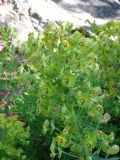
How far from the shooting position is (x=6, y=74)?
2924 mm

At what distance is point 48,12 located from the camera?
6.21m

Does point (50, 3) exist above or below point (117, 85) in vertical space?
below

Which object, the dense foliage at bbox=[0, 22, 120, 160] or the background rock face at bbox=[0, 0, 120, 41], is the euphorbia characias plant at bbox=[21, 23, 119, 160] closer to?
the dense foliage at bbox=[0, 22, 120, 160]

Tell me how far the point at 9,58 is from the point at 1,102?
290 millimetres

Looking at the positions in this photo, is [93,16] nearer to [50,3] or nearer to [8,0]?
[50,3]

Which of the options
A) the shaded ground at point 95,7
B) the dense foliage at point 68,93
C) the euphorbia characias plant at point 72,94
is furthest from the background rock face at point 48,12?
the euphorbia characias plant at point 72,94

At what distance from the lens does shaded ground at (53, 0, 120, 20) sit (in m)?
7.06

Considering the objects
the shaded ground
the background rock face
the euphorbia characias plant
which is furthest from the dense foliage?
the shaded ground

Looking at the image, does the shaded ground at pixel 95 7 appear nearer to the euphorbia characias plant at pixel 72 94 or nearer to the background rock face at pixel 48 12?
the background rock face at pixel 48 12

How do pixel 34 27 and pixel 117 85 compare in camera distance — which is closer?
pixel 117 85

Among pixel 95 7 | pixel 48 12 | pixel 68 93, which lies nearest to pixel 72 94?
pixel 68 93

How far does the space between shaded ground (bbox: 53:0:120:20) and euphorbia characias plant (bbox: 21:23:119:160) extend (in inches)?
192

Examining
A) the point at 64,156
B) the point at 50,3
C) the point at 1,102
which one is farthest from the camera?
the point at 50,3

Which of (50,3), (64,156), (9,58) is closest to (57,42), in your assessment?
(64,156)
